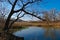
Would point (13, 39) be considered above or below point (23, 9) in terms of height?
below

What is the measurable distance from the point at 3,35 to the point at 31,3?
323cm

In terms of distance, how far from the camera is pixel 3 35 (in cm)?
1116

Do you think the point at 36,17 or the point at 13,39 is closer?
the point at 36,17

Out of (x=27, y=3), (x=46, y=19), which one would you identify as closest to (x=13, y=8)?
(x=27, y=3)

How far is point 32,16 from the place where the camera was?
11664 millimetres

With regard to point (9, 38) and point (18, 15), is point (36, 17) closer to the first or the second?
point (9, 38)

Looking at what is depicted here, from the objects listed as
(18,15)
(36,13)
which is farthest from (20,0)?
(18,15)

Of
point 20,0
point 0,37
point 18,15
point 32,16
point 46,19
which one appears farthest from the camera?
point 18,15

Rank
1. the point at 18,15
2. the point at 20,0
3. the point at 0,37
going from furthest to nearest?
the point at 18,15 → the point at 20,0 → the point at 0,37

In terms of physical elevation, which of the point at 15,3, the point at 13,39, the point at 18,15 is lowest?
the point at 13,39

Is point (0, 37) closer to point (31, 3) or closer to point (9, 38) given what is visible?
point (9, 38)

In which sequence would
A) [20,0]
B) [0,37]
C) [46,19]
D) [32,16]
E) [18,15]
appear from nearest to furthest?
1. [46,19]
2. [0,37]
3. [32,16]
4. [20,0]
5. [18,15]

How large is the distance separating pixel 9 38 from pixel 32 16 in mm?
2290

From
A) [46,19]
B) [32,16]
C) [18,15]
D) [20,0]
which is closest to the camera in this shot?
[46,19]
